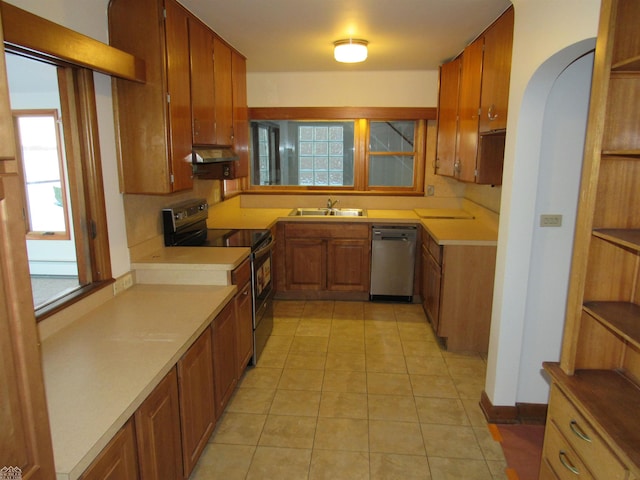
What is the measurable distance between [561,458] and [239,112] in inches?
134

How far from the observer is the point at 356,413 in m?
2.69

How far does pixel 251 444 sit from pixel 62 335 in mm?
1150

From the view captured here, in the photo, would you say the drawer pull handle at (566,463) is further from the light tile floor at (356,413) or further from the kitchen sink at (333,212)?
the kitchen sink at (333,212)

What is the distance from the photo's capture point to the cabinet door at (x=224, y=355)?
236 centimetres

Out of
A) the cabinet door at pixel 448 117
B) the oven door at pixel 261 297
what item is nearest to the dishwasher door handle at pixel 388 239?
the cabinet door at pixel 448 117

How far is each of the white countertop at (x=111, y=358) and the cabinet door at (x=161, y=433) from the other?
78 millimetres

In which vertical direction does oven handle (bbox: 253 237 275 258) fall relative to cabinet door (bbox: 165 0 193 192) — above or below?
below

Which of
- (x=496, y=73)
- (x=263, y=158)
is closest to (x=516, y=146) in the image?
(x=496, y=73)

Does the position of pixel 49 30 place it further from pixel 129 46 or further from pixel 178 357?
pixel 178 357

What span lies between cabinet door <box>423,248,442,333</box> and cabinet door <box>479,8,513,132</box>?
4.02 feet

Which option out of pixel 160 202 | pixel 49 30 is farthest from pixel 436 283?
pixel 49 30

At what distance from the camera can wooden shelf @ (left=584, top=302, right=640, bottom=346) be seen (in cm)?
137

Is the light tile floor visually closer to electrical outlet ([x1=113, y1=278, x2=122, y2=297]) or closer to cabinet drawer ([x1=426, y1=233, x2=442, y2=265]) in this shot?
cabinet drawer ([x1=426, y1=233, x2=442, y2=265])

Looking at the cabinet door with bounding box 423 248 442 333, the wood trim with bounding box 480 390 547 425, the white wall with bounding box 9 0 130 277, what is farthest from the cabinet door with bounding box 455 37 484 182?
the white wall with bounding box 9 0 130 277
